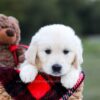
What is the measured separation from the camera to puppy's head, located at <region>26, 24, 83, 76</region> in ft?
11.9

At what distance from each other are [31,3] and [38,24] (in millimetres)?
2286

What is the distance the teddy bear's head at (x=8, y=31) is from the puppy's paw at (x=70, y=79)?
2.42ft

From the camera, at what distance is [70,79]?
145 inches

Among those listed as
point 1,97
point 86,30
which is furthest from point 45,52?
point 86,30

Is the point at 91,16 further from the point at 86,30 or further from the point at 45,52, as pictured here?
the point at 45,52

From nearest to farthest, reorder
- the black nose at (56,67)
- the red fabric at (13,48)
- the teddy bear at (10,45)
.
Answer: the black nose at (56,67), the teddy bear at (10,45), the red fabric at (13,48)

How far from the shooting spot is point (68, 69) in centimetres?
368

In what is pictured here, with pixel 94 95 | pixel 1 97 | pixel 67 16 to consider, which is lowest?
pixel 67 16

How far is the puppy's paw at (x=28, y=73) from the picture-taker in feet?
12.0

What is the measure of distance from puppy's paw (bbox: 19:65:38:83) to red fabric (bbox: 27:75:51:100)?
4 centimetres

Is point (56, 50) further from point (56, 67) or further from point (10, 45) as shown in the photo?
point (10, 45)

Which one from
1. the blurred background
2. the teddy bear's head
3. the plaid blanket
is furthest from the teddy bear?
the blurred background

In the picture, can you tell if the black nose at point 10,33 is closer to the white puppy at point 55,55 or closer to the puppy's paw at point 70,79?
the white puppy at point 55,55

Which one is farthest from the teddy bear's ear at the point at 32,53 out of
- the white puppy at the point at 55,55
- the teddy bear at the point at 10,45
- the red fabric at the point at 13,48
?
the red fabric at the point at 13,48
